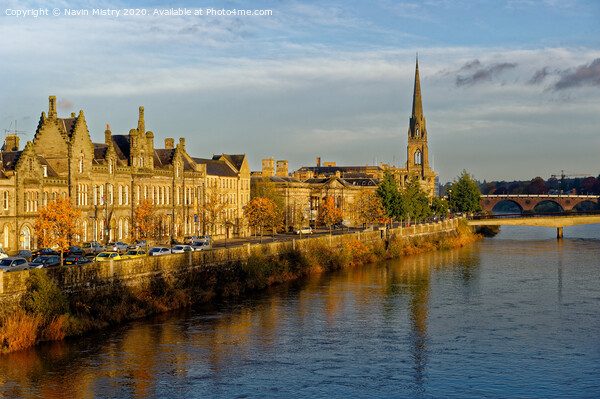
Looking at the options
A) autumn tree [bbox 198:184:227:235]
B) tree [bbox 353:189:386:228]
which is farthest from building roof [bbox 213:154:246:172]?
tree [bbox 353:189:386:228]

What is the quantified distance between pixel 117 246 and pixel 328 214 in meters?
59.3

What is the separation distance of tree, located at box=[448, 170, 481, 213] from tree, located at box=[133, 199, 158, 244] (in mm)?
104696

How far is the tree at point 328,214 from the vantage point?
131 m

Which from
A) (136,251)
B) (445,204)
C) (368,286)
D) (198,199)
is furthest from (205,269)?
(445,204)

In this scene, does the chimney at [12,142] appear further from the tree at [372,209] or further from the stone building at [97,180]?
the tree at [372,209]

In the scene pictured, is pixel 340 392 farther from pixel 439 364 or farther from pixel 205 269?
pixel 205 269

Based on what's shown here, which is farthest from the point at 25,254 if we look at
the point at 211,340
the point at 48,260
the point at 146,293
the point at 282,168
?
the point at 282,168

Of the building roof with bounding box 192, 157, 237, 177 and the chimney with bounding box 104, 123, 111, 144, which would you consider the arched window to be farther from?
the building roof with bounding box 192, 157, 237, 177

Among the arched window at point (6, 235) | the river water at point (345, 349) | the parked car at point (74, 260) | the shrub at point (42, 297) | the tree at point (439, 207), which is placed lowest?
the river water at point (345, 349)

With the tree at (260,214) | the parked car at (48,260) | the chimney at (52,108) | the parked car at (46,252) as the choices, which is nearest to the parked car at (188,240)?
the tree at (260,214)

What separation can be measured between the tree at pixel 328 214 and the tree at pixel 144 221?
48637 millimetres

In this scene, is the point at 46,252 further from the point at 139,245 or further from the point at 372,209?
the point at 372,209

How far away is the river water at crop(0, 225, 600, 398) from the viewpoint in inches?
1512

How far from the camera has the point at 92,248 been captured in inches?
2908
